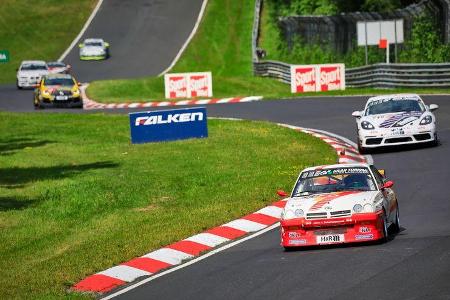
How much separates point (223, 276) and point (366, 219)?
2.22 meters

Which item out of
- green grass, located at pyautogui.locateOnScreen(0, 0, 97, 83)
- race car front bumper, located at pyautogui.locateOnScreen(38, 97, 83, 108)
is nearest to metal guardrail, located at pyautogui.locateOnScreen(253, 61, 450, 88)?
race car front bumper, located at pyautogui.locateOnScreen(38, 97, 83, 108)

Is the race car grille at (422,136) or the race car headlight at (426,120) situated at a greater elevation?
the race car headlight at (426,120)

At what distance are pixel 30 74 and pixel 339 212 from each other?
49.7 meters

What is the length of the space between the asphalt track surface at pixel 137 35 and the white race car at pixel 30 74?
163 cm

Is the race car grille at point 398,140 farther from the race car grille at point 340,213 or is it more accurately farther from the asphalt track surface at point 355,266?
the race car grille at point 340,213

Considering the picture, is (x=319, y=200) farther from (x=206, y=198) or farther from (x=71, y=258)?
(x=206, y=198)

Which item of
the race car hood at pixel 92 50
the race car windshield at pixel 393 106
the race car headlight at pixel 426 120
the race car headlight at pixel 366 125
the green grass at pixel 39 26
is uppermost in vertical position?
the green grass at pixel 39 26

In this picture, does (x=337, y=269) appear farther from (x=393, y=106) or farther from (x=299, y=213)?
(x=393, y=106)

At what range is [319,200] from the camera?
17.0 meters

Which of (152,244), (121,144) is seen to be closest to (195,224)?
(152,244)

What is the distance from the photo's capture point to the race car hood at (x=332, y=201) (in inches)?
655

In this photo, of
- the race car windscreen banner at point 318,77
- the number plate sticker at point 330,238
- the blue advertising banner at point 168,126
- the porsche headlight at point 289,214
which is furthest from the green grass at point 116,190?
the race car windscreen banner at point 318,77

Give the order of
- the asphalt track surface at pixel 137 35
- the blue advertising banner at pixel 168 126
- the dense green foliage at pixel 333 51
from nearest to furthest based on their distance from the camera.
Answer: the blue advertising banner at pixel 168 126, the dense green foliage at pixel 333 51, the asphalt track surface at pixel 137 35

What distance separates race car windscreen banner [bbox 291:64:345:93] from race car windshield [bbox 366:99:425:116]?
2149 centimetres
